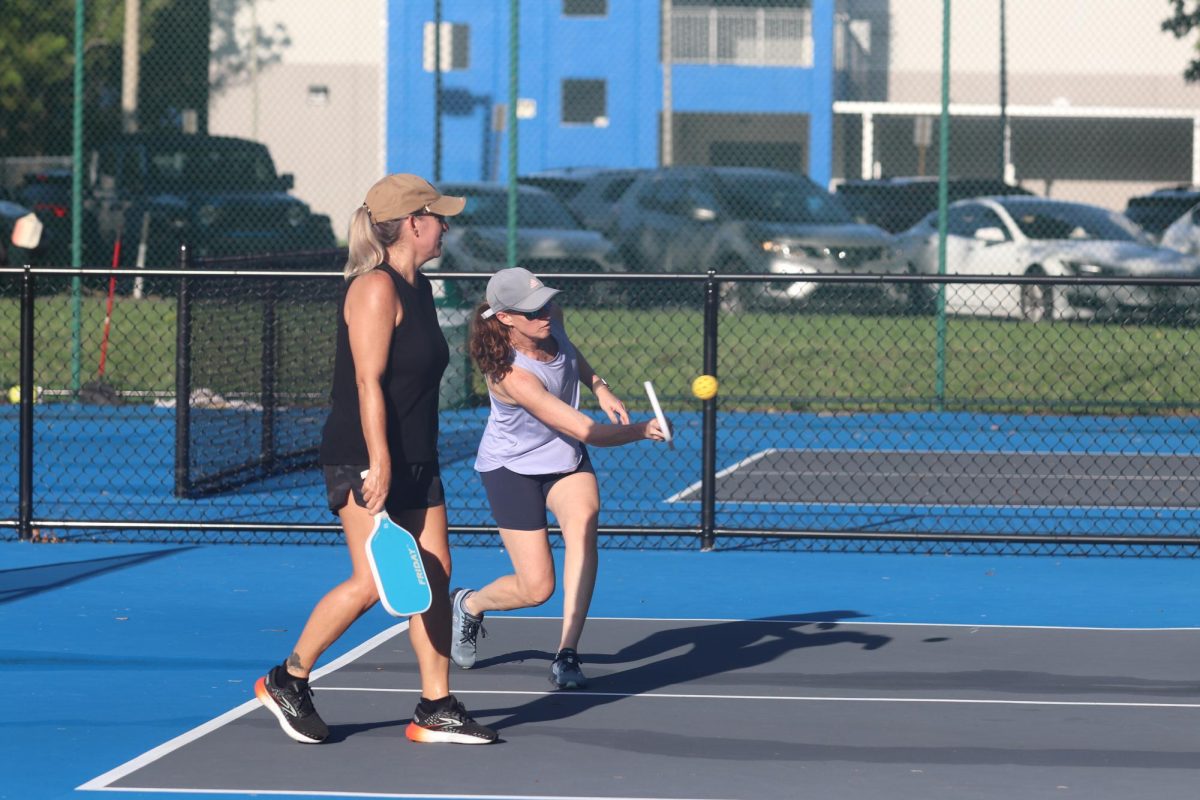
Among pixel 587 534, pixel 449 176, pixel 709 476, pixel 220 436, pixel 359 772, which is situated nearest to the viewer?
pixel 359 772

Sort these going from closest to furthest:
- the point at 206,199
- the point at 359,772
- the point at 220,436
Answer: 1. the point at 359,772
2. the point at 220,436
3. the point at 206,199

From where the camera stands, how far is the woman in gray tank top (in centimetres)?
745

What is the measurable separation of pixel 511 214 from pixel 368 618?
32.5ft

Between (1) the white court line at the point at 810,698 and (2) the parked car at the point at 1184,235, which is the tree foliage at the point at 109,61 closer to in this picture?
(2) the parked car at the point at 1184,235

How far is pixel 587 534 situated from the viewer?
300 inches

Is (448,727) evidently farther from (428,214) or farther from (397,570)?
(428,214)

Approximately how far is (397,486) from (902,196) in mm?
19664

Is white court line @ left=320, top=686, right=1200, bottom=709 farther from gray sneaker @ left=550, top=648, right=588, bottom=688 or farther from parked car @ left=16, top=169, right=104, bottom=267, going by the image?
parked car @ left=16, top=169, right=104, bottom=267

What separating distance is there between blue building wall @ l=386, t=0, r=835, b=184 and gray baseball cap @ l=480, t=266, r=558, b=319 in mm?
24780

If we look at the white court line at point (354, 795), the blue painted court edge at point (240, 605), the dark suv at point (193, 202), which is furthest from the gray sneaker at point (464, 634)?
the dark suv at point (193, 202)

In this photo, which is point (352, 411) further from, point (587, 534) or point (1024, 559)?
point (1024, 559)

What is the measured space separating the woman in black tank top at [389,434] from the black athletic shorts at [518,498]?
0.90 m

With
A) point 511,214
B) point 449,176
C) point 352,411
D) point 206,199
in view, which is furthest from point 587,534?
point 449,176

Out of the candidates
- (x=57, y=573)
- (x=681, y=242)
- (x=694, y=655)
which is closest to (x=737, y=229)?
(x=681, y=242)
